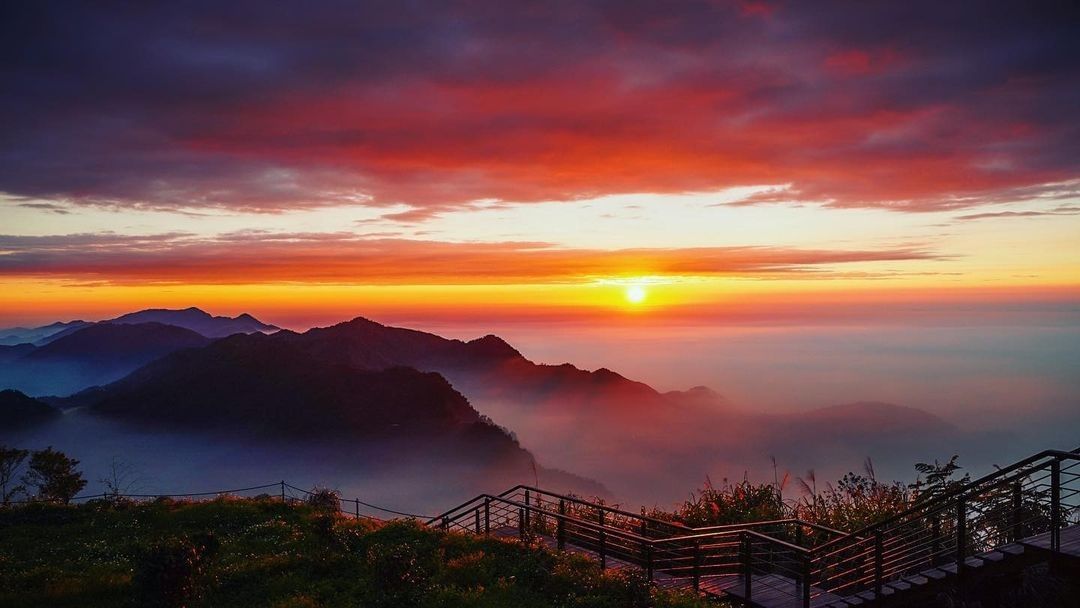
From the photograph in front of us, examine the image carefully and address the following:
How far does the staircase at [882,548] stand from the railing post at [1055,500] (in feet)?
0.06

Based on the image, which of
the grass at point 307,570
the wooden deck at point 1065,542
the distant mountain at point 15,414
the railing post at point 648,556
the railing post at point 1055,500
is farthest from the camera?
the distant mountain at point 15,414

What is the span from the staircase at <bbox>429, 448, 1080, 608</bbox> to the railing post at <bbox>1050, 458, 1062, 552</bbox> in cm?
2

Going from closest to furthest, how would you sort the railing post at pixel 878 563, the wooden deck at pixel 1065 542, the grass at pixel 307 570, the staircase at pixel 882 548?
the wooden deck at pixel 1065 542 < the staircase at pixel 882 548 < the railing post at pixel 878 563 < the grass at pixel 307 570

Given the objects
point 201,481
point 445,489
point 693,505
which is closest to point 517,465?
point 445,489

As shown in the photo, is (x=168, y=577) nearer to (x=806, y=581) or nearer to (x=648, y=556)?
(x=648, y=556)

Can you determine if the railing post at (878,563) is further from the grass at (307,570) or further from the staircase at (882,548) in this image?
the grass at (307,570)

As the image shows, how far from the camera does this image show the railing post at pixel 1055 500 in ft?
35.6

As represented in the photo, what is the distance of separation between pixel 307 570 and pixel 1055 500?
13985 millimetres

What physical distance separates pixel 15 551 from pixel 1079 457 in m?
22.3

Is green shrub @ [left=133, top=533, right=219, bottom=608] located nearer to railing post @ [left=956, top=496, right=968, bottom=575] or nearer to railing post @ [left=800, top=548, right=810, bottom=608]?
railing post @ [left=800, top=548, right=810, bottom=608]

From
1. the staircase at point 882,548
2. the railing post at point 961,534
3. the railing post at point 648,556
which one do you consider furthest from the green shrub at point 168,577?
the railing post at point 961,534

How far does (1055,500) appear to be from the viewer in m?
10.9

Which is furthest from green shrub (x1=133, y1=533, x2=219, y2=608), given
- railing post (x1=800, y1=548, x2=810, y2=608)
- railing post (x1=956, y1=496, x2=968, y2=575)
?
railing post (x1=956, y1=496, x2=968, y2=575)

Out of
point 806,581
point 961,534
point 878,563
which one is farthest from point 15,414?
point 961,534
